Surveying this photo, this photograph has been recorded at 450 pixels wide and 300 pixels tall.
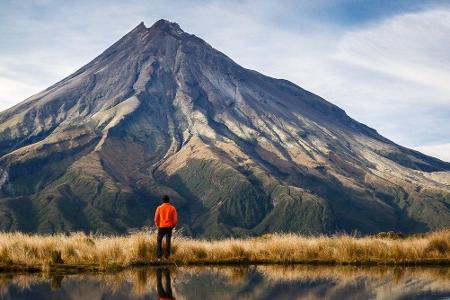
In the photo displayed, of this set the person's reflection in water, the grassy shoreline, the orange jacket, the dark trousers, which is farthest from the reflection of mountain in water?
the orange jacket

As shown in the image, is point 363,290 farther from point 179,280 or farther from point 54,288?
point 54,288

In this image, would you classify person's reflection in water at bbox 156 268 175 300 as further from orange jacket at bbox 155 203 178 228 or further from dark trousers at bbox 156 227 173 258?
orange jacket at bbox 155 203 178 228

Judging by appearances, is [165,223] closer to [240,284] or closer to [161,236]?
[161,236]

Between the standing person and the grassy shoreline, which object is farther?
the standing person

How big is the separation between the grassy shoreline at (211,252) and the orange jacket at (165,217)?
52.9 inches

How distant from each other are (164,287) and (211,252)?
798 cm

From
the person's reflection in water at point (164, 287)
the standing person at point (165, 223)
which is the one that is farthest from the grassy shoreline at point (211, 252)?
the person's reflection in water at point (164, 287)

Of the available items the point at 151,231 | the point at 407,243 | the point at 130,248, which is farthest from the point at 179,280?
the point at 407,243

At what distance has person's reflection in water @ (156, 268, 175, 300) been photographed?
54.5ft

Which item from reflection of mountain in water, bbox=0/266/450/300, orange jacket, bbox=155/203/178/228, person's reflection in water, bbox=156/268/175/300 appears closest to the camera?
person's reflection in water, bbox=156/268/175/300

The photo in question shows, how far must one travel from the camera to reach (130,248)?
24.9 metres

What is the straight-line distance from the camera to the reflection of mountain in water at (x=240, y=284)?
17.0m

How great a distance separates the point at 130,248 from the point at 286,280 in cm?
722

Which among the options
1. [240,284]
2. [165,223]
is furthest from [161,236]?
[240,284]
